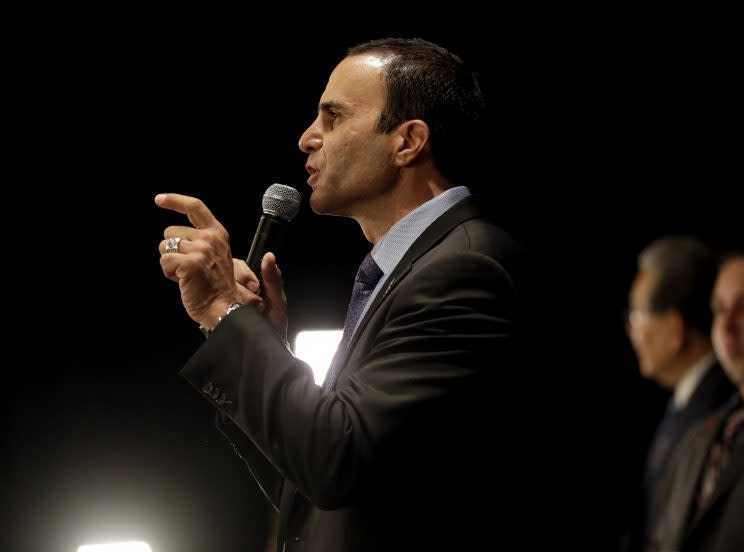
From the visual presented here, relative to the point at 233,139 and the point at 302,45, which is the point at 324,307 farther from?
the point at 302,45

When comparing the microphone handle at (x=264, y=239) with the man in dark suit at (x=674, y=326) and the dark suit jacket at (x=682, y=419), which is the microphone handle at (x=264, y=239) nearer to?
the dark suit jacket at (x=682, y=419)

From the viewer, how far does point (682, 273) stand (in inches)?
134

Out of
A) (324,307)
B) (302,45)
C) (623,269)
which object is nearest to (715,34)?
(623,269)

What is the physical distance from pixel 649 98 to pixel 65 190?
7.82 feet

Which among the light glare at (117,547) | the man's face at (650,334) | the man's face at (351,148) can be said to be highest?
the man's face at (351,148)

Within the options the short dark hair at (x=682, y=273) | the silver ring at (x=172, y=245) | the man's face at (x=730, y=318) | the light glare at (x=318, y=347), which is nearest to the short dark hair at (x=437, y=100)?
the silver ring at (x=172, y=245)

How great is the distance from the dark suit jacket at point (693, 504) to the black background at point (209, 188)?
0.63 metres

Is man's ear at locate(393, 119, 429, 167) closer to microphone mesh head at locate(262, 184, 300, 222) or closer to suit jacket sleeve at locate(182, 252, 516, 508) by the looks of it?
microphone mesh head at locate(262, 184, 300, 222)

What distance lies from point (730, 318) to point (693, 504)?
0.72m

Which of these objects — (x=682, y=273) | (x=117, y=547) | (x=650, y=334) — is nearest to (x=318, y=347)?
(x=117, y=547)

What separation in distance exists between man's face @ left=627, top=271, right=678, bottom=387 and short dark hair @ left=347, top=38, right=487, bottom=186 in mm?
2001

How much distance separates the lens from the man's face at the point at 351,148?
1.48 m

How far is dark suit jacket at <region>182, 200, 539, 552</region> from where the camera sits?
3.59 feet

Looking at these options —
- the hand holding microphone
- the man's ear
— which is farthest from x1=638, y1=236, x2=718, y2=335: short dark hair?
the hand holding microphone
